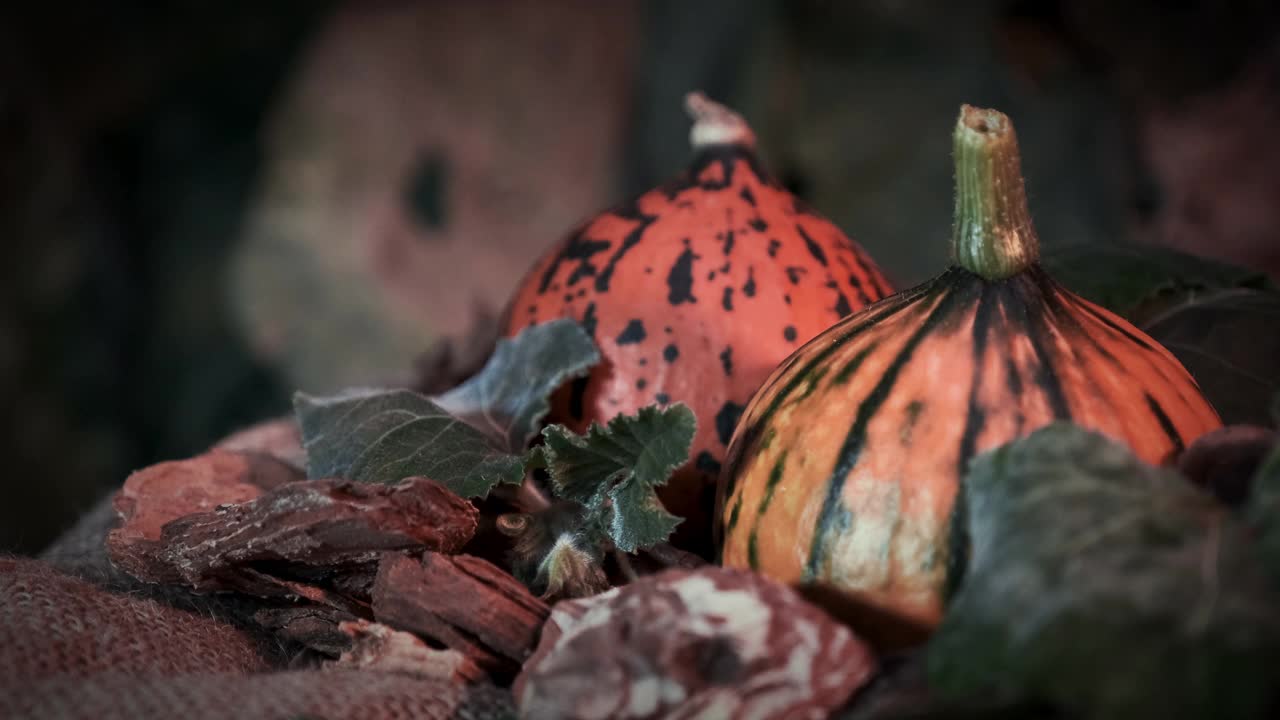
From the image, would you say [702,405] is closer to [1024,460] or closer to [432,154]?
[1024,460]

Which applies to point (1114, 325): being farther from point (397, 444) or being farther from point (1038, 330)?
point (397, 444)

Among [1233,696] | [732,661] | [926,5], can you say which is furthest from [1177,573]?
[926,5]

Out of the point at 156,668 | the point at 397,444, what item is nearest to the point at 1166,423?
the point at 397,444

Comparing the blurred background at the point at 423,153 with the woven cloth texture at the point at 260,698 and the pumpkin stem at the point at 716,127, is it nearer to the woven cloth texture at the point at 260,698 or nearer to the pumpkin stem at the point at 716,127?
the pumpkin stem at the point at 716,127

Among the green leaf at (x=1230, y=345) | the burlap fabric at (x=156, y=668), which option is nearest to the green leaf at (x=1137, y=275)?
the green leaf at (x=1230, y=345)

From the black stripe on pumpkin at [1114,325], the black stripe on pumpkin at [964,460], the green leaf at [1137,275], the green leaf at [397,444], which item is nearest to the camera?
the black stripe on pumpkin at [964,460]

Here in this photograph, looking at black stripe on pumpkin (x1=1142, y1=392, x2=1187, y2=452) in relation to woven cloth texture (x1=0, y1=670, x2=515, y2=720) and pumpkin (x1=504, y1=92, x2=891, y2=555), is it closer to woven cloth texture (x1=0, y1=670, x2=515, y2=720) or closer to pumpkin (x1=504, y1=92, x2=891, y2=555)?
pumpkin (x1=504, y1=92, x2=891, y2=555)
